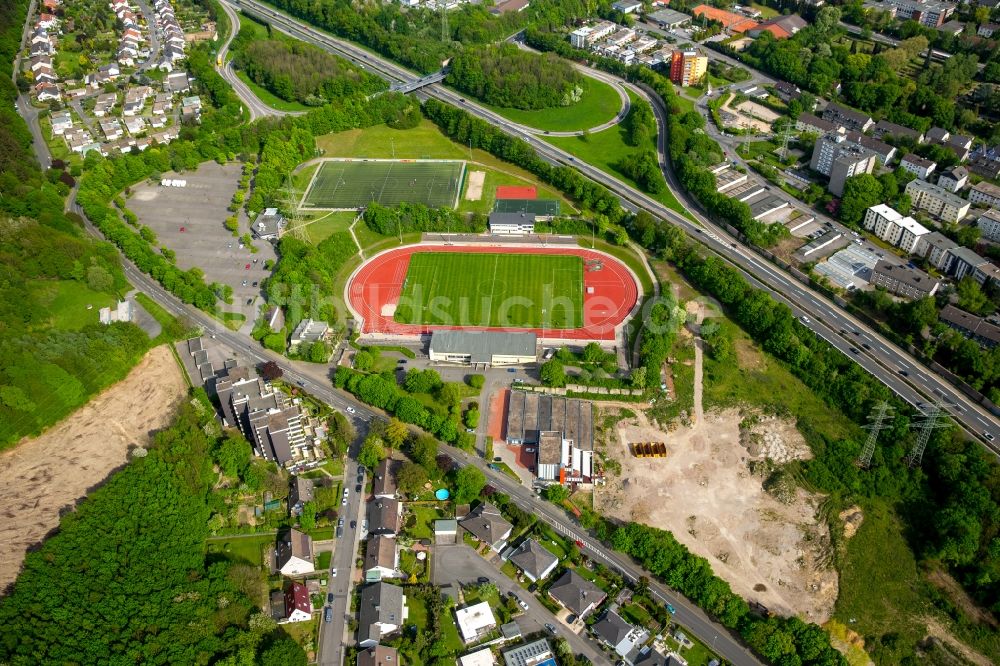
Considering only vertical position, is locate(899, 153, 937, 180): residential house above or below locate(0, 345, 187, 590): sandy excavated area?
above

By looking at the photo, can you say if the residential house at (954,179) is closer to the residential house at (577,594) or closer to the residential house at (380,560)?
the residential house at (577,594)

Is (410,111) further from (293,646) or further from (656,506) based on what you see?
(293,646)

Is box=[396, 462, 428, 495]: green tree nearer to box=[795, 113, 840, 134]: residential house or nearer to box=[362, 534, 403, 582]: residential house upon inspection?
box=[362, 534, 403, 582]: residential house

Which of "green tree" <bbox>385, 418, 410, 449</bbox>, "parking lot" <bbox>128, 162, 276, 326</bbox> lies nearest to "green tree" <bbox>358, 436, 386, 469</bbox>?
"green tree" <bbox>385, 418, 410, 449</bbox>

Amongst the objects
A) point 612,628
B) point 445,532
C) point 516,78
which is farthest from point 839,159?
point 445,532

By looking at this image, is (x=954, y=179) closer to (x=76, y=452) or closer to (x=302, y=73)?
(x=302, y=73)

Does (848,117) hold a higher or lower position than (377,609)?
higher
